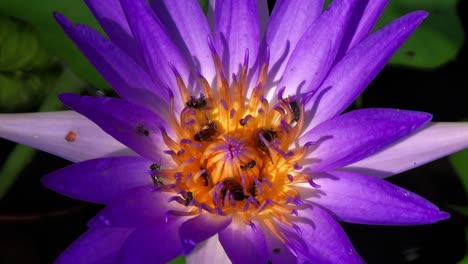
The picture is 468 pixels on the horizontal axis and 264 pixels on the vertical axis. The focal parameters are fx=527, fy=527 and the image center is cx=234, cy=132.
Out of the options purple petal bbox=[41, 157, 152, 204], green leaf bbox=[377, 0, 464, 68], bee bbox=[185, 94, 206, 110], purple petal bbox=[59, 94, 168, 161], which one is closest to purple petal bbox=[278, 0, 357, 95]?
bee bbox=[185, 94, 206, 110]

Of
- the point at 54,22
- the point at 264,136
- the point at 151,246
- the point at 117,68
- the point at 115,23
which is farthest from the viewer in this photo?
the point at 54,22

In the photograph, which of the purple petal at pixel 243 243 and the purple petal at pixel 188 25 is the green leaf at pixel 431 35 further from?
the purple petal at pixel 243 243

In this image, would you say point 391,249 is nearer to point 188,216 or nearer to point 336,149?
point 336,149

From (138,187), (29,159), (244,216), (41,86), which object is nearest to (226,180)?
(244,216)

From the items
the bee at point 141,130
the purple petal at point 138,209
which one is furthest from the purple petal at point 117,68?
the purple petal at point 138,209

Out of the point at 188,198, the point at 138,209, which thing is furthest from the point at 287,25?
the point at 138,209

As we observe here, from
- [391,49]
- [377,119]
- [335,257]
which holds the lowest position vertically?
[335,257]

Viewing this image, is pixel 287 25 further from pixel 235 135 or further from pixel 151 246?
pixel 151 246
